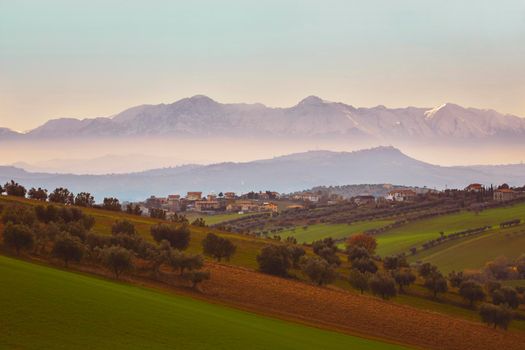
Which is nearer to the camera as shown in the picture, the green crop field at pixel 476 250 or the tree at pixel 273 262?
the tree at pixel 273 262

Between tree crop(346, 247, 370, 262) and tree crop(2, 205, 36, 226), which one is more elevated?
tree crop(2, 205, 36, 226)

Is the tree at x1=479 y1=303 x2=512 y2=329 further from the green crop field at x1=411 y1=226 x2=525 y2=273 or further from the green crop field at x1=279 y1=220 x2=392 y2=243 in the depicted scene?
the green crop field at x1=279 y1=220 x2=392 y2=243

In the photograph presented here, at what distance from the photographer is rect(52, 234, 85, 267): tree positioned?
50750mm

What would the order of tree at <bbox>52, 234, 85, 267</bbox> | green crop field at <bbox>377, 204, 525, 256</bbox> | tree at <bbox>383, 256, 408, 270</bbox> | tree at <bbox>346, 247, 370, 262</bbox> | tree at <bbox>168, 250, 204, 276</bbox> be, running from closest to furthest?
1. tree at <bbox>52, 234, 85, 267</bbox>
2. tree at <bbox>168, 250, 204, 276</bbox>
3. tree at <bbox>383, 256, 408, 270</bbox>
4. tree at <bbox>346, 247, 370, 262</bbox>
5. green crop field at <bbox>377, 204, 525, 256</bbox>

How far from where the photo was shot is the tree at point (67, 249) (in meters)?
50.8

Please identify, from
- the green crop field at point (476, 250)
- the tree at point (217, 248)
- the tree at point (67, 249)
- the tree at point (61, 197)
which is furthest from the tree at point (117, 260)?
the green crop field at point (476, 250)

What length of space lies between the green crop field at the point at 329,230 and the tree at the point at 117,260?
10174cm

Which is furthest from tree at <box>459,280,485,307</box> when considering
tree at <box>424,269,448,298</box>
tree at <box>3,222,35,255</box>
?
tree at <box>3,222,35,255</box>

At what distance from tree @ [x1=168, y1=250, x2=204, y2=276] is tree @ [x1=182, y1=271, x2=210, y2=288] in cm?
154

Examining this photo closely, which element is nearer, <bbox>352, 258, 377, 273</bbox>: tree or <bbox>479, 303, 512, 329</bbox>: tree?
<bbox>479, 303, 512, 329</bbox>: tree

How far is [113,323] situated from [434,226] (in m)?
135

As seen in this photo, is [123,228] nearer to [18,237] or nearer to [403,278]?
[18,237]

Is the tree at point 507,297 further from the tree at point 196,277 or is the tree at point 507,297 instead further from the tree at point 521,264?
the tree at point 196,277

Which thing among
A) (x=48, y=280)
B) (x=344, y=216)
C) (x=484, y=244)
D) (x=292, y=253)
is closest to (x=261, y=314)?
(x=48, y=280)
